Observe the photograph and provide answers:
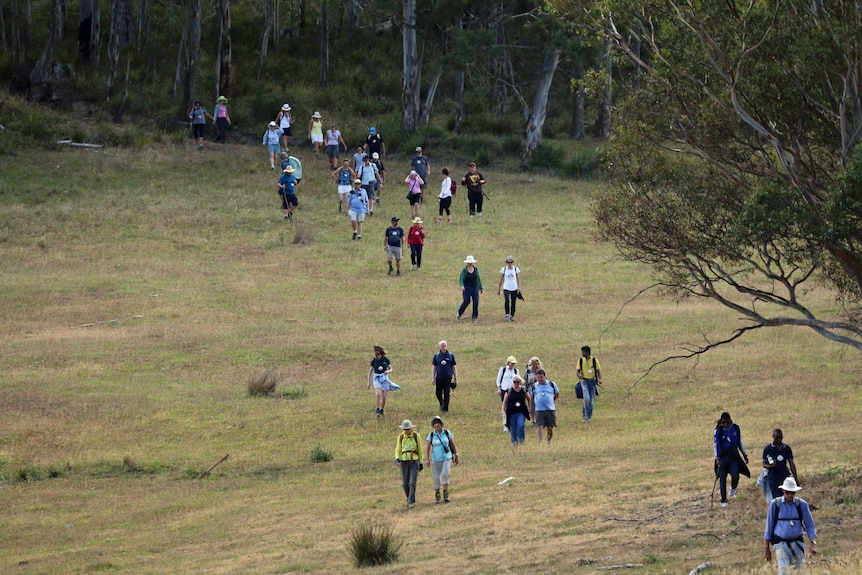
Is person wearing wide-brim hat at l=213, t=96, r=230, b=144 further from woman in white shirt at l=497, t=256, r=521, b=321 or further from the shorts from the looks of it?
the shorts

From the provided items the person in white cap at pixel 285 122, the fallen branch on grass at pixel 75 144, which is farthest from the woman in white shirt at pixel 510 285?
the fallen branch on grass at pixel 75 144

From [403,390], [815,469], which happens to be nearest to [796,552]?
[815,469]

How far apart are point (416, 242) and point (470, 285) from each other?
180 inches

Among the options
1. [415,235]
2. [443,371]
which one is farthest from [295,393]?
[415,235]

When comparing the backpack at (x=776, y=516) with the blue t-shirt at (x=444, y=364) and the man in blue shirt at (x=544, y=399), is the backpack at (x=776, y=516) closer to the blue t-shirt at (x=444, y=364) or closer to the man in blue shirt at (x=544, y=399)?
the man in blue shirt at (x=544, y=399)

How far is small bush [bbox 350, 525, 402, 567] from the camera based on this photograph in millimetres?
15438

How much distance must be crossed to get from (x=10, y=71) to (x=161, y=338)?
28420mm

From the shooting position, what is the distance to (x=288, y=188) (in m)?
39.2

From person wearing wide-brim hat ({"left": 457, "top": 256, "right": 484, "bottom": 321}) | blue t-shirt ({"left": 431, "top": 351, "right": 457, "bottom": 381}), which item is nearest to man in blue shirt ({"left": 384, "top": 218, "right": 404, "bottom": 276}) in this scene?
person wearing wide-brim hat ({"left": 457, "top": 256, "right": 484, "bottom": 321})

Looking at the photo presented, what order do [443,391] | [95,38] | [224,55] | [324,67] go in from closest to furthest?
1. [443,391]
2. [224,55]
3. [95,38]
4. [324,67]

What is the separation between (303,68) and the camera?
57.5 metres

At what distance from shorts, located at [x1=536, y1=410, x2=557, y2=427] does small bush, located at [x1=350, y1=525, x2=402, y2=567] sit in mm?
6251

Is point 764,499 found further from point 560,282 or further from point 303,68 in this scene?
point 303,68

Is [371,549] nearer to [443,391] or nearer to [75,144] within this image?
[443,391]
